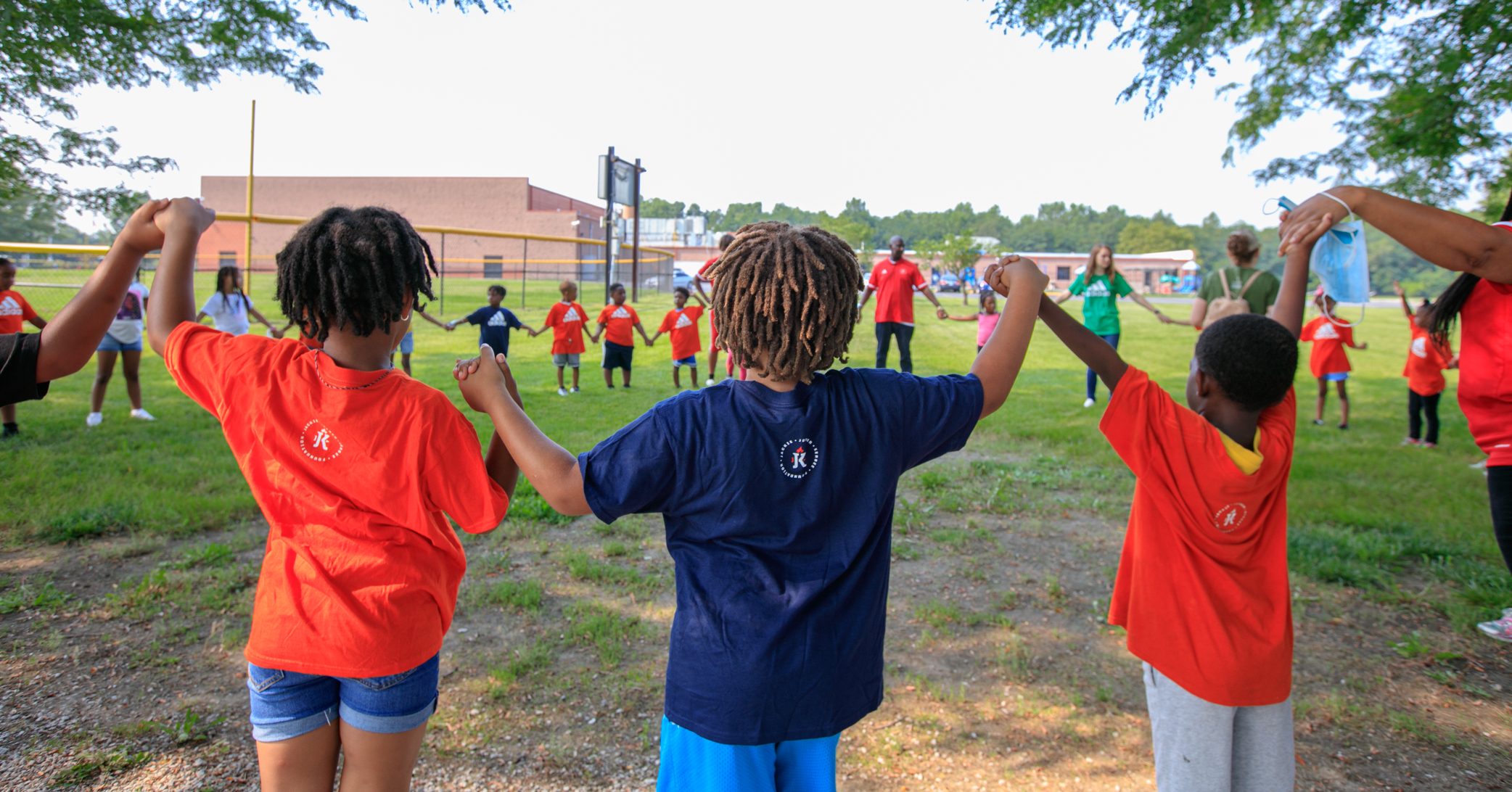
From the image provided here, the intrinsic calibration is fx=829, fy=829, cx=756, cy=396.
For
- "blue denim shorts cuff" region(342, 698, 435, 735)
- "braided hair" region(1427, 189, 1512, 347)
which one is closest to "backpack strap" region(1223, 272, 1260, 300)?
"braided hair" region(1427, 189, 1512, 347)

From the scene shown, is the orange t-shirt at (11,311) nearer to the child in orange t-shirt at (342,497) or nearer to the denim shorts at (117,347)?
the denim shorts at (117,347)

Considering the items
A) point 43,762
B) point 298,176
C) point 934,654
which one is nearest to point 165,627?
point 43,762

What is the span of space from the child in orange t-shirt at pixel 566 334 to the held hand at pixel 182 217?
9164 mm

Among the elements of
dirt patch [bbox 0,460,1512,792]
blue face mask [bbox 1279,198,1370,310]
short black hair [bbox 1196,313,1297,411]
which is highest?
blue face mask [bbox 1279,198,1370,310]

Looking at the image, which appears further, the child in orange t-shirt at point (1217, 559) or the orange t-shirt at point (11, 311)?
the orange t-shirt at point (11, 311)

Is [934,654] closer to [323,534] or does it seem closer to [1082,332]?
[1082,332]

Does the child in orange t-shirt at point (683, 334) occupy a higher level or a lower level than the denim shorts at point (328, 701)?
higher

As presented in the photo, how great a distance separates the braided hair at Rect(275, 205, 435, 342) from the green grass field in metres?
4.34

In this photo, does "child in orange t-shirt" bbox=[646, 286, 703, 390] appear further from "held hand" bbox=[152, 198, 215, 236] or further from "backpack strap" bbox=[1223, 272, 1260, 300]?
"held hand" bbox=[152, 198, 215, 236]

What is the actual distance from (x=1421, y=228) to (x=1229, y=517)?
3.39 ft

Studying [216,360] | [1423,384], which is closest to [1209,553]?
[216,360]

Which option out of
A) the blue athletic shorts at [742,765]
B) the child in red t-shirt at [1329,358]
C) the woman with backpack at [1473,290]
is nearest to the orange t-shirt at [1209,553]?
the woman with backpack at [1473,290]

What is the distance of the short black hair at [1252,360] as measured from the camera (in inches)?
83.9

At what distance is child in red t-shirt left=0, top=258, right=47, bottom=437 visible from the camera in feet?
23.6
